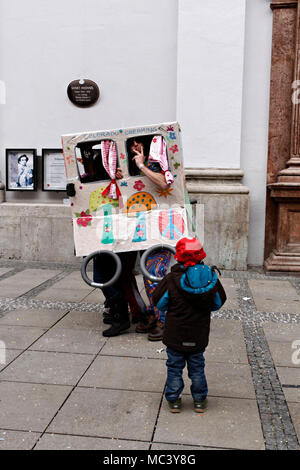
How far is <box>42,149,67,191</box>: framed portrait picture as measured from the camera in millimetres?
8242

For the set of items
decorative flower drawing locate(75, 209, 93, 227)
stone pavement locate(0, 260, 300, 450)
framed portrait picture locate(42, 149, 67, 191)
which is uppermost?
framed portrait picture locate(42, 149, 67, 191)

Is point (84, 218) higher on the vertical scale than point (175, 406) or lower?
higher

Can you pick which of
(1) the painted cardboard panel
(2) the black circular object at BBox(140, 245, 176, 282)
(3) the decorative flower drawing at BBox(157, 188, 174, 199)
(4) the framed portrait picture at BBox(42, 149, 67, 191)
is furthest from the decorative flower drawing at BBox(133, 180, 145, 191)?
(4) the framed portrait picture at BBox(42, 149, 67, 191)

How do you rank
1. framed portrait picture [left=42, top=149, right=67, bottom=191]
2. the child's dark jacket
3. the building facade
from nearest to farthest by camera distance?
the child's dark jacket, the building facade, framed portrait picture [left=42, top=149, right=67, bottom=191]

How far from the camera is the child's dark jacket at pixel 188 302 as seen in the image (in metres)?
3.13

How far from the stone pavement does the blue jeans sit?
13 centimetres

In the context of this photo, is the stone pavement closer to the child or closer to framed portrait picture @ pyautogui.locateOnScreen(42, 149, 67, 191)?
the child

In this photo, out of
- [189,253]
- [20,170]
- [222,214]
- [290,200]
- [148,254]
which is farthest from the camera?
[20,170]

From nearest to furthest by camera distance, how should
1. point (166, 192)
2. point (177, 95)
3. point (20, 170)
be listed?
1. point (166, 192)
2. point (177, 95)
3. point (20, 170)

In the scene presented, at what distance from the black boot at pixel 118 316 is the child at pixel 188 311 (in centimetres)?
155

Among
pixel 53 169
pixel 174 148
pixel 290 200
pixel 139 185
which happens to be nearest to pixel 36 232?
pixel 53 169

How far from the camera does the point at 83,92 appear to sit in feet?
26.6

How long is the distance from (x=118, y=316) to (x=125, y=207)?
1.03 meters

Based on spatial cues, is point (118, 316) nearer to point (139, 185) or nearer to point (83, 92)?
point (139, 185)
